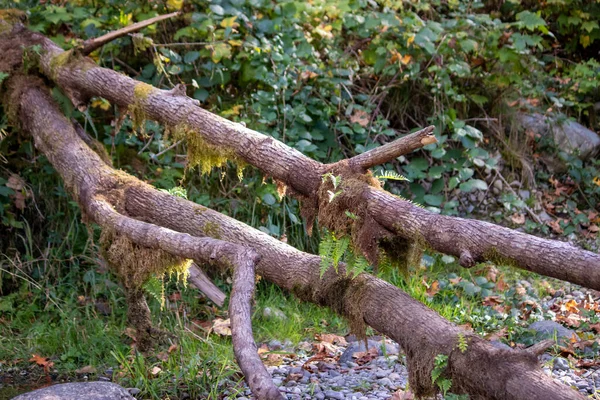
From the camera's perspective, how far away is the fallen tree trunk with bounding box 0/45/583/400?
110 inches

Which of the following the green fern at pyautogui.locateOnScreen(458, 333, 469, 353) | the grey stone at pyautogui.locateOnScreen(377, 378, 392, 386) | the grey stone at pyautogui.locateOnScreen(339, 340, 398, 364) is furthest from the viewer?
the grey stone at pyautogui.locateOnScreen(339, 340, 398, 364)

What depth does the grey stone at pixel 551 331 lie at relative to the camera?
184 inches

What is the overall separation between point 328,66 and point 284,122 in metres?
0.94

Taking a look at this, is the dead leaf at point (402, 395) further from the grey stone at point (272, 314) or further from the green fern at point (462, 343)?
the grey stone at point (272, 314)

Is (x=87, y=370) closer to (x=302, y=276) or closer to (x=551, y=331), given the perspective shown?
(x=302, y=276)

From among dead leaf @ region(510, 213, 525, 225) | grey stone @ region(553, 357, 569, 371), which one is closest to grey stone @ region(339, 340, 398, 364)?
grey stone @ region(553, 357, 569, 371)

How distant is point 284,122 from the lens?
19.4 feet

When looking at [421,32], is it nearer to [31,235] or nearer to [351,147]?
[351,147]

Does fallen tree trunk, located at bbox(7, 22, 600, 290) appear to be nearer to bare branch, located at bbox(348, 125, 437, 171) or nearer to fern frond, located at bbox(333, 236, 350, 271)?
bare branch, located at bbox(348, 125, 437, 171)

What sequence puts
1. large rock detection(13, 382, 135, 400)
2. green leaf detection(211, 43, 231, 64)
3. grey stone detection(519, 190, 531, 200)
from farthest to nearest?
grey stone detection(519, 190, 531, 200), green leaf detection(211, 43, 231, 64), large rock detection(13, 382, 135, 400)

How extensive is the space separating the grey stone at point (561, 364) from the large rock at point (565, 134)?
3.29 metres

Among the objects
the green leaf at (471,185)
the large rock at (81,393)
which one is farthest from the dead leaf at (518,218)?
the large rock at (81,393)

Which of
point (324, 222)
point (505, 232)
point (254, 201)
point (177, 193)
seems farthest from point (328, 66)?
point (505, 232)

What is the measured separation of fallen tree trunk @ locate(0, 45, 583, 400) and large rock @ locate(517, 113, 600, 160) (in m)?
4.28
